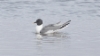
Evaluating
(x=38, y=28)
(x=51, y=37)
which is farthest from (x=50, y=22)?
(x=51, y=37)

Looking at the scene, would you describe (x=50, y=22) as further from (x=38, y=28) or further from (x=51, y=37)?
(x=51, y=37)

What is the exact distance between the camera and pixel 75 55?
15695mm

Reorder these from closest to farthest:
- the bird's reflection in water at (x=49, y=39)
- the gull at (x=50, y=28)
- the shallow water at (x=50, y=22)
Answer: the shallow water at (x=50, y=22)
the bird's reflection in water at (x=49, y=39)
the gull at (x=50, y=28)

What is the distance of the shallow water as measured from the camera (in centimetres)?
1667

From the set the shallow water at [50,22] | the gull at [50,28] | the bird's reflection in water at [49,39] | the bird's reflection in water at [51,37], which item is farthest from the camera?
the gull at [50,28]

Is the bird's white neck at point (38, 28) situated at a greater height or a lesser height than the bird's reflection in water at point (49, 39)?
lesser

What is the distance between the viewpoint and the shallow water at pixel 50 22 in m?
16.7

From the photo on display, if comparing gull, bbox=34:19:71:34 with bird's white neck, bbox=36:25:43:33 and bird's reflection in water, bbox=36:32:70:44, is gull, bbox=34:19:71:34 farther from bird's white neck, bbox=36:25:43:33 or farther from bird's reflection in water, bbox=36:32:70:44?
bird's reflection in water, bbox=36:32:70:44

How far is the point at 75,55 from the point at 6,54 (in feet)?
7.25

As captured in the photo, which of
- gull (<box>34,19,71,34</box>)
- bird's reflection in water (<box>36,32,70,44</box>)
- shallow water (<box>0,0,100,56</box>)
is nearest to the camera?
shallow water (<box>0,0,100,56</box>)

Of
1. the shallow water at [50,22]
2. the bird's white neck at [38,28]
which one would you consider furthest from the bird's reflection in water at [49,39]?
the bird's white neck at [38,28]

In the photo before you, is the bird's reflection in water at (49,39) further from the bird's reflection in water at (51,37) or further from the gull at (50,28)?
the gull at (50,28)

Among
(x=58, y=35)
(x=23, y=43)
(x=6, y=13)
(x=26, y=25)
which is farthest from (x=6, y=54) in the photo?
(x=6, y=13)

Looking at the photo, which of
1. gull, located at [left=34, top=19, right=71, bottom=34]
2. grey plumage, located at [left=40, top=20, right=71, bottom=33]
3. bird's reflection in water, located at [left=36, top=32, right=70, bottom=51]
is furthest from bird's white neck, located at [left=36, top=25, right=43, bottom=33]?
bird's reflection in water, located at [left=36, top=32, right=70, bottom=51]
